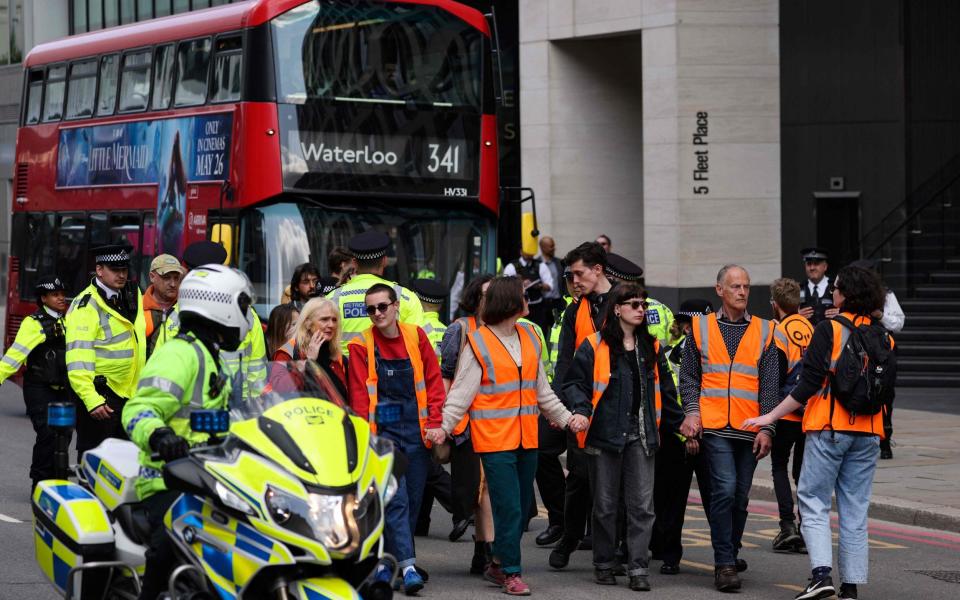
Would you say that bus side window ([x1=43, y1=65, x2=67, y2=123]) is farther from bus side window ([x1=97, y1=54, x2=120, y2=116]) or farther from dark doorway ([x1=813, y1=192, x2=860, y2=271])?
dark doorway ([x1=813, y1=192, x2=860, y2=271])

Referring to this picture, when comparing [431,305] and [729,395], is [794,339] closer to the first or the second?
[729,395]

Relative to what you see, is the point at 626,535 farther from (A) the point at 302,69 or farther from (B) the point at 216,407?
(A) the point at 302,69

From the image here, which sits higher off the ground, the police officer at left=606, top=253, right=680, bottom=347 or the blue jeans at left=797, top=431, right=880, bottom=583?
the police officer at left=606, top=253, right=680, bottom=347

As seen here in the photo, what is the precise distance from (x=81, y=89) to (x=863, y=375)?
1298cm

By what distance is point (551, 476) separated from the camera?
35.0 feet

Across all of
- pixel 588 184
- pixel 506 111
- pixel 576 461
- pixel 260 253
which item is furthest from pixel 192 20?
pixel 506 111

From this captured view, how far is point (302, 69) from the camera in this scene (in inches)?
599

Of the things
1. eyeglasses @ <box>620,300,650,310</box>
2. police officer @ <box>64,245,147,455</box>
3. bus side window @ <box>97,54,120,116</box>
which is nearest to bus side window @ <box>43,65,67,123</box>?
bus side window @ <box>97,54,120,116</box>

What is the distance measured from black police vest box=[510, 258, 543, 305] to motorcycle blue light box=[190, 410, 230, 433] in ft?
51.8

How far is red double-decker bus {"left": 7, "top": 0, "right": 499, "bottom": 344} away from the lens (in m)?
15.1

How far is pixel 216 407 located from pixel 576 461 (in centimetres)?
382

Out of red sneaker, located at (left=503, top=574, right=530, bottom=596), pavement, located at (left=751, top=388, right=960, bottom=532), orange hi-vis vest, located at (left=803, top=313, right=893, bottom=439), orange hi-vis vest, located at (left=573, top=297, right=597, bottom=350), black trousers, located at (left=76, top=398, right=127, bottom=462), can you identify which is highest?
orange hi-vis vest, located at (left=573, top=297, right=597, bottom=350)

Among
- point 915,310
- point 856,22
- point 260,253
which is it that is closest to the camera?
point 260,253

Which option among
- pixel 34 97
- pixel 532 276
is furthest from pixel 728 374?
pixel 34 97
